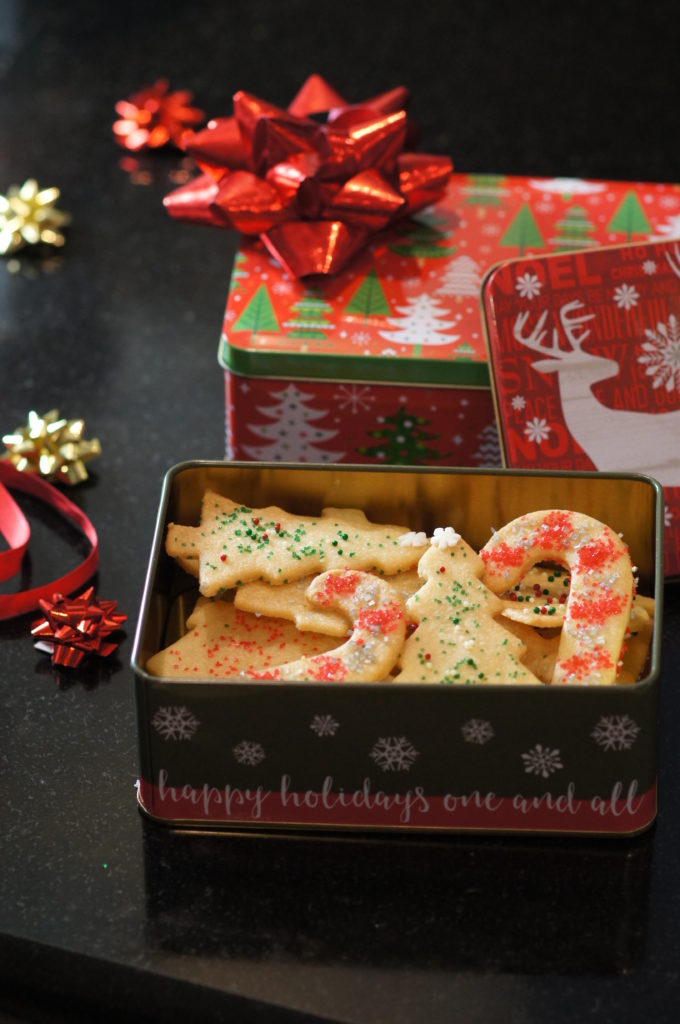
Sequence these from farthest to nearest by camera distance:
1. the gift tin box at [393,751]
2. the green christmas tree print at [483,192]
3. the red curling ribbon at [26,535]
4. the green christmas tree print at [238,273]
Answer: the green christmas tree print at [483,192] < the green christmas tree print at [238,273] < the red curling ribbon at [26,535] < the gift tin box at [393,751]

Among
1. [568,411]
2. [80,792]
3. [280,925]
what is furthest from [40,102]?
[280,925]

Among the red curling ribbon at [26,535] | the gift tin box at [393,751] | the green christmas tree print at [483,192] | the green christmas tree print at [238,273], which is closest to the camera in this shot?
A: the gift tin box at [393,751]

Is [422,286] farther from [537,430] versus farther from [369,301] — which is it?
[537,430]

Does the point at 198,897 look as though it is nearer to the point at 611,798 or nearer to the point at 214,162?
the point at 611,798

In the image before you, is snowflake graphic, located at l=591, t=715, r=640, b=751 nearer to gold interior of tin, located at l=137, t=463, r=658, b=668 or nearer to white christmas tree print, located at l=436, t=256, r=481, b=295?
gold interior of tin, located at l=137, t=463, r=658, b=668

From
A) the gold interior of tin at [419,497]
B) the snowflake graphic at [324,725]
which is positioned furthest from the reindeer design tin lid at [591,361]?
the snowflake graphic at [324,725]

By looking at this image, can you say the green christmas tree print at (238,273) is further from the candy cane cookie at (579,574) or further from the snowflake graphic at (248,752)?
→ the snowflake graphic at (248,752)

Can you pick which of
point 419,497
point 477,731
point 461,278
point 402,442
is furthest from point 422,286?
point 477,731
